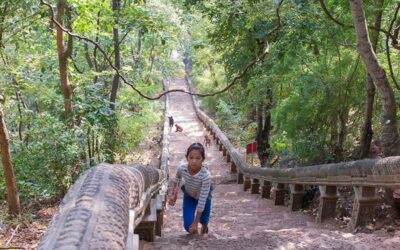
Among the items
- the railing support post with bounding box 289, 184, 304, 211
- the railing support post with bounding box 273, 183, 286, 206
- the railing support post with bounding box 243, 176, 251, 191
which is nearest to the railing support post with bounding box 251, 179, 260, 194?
the railing support post with bounding box 243, 176, 251, 191

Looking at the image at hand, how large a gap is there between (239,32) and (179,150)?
13.7 m

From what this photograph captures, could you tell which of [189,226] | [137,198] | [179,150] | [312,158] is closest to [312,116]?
[312,158]

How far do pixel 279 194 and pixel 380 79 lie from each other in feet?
14.8

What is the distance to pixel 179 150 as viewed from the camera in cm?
2272

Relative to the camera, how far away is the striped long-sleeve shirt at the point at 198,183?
5605 mm

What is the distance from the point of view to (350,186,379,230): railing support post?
575cm

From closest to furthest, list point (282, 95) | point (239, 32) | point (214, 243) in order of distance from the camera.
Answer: point (214, 243) < point (239, 32) < point (282, 95)

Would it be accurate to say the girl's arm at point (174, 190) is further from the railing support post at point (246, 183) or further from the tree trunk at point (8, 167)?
the railing support post at point (246, 183)

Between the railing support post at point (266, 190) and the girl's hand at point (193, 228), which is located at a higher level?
the girl's hand at point (193, 228)

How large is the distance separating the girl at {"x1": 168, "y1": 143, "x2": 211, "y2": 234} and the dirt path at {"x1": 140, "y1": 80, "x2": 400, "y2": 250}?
0.96 ft

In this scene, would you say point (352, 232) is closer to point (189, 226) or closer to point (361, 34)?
point (189, 226)

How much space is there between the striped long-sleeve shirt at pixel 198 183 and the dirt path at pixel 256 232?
0.50 meters

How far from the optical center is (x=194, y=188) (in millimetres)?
5801

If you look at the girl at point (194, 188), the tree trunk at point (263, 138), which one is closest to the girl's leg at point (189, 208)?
the girl at point (194, 188)
